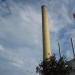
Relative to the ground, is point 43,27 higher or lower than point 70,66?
higher

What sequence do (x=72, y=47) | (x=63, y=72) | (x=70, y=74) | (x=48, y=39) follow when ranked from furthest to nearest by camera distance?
(x=72, y=47)
(x=48, y=39)
(x=70, y=74)
(x=63, y=72)

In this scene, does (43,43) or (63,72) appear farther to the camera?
(43,43)

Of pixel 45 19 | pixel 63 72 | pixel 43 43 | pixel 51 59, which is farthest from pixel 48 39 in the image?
pixel 63 72

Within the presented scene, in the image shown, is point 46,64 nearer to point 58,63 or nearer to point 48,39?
point 58,63

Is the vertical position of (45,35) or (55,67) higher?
(45,35)

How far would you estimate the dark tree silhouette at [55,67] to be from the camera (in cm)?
3841

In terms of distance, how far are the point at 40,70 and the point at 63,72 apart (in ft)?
18.1

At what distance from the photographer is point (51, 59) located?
40.4 m

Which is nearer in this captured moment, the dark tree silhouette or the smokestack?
the dark tree silhouette

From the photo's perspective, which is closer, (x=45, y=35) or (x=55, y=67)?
(x=55, y=67)

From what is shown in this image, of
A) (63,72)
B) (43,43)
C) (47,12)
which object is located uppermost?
(47,12)

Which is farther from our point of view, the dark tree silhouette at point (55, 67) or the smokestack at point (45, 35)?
the smokestack at point (45, 35)

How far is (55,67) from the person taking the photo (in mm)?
38781

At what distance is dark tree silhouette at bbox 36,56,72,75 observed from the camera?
38406mm
